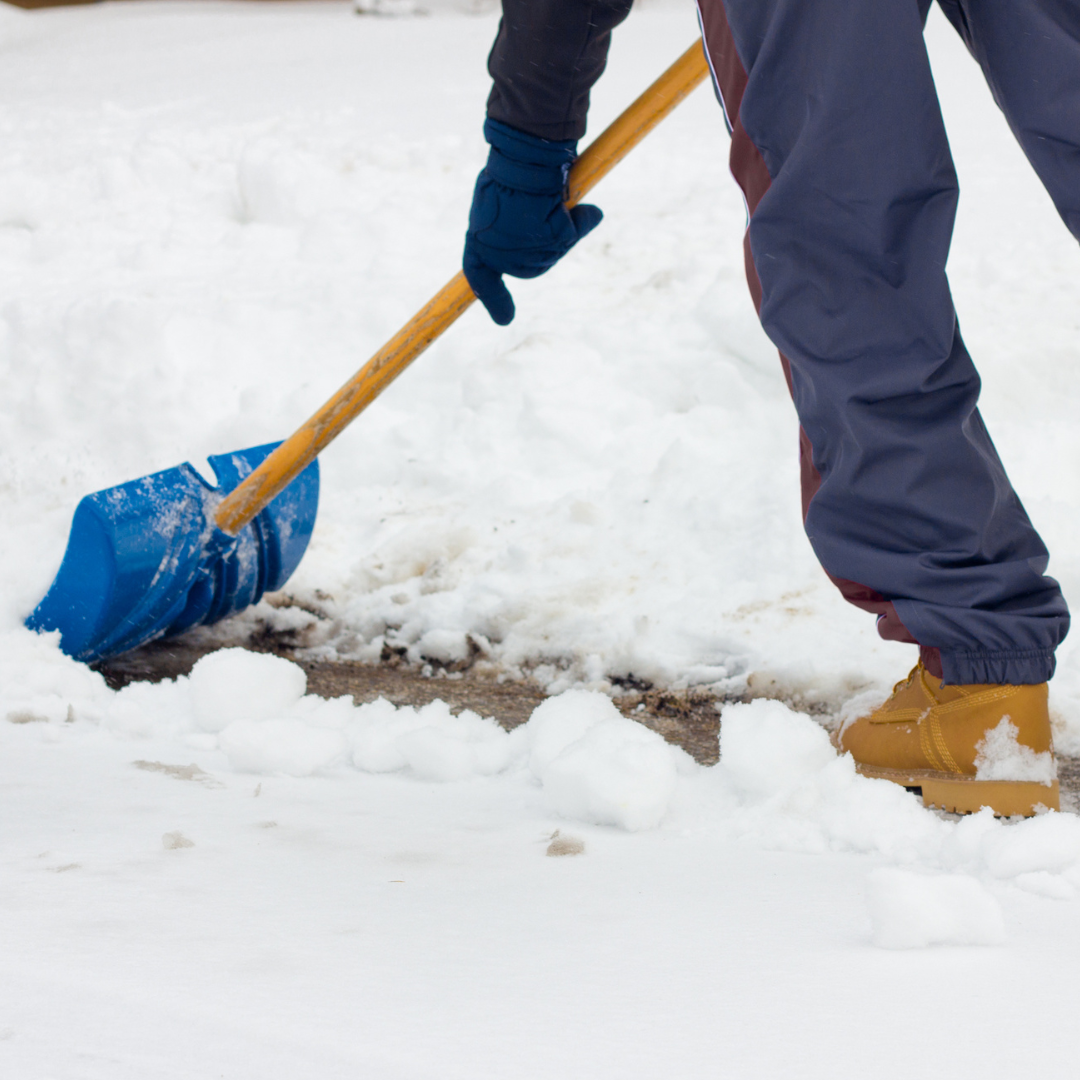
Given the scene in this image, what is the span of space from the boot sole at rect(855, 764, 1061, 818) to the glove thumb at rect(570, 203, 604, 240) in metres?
1.02

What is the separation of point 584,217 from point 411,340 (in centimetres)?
36

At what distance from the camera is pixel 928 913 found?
807 mm

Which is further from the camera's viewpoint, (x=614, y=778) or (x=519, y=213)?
(x=519, y=213)

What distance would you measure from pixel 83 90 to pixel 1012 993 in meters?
6.19

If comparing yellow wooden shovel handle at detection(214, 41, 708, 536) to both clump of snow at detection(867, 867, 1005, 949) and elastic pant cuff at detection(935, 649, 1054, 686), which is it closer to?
elastic pant cuff at detection(935, 649, 1054, 686)

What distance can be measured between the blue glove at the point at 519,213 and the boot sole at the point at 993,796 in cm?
103

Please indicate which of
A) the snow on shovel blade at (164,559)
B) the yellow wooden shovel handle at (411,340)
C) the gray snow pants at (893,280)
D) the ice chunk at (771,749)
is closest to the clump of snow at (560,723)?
the ice chunk at (771,749)

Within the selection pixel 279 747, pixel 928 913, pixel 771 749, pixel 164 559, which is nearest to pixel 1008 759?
pixel 771 749

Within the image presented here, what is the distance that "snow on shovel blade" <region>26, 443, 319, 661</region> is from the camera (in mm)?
1785

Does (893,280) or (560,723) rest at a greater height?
(893,280)

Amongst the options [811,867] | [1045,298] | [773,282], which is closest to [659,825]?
[811,867]

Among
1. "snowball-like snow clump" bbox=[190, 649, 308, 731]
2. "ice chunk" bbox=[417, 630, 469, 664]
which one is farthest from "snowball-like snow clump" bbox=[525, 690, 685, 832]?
"ice chunk" bbox=[417, 630, 469, 664]

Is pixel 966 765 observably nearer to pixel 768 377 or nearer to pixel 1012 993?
pixel 1012 993

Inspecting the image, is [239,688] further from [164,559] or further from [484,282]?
[484,282]
